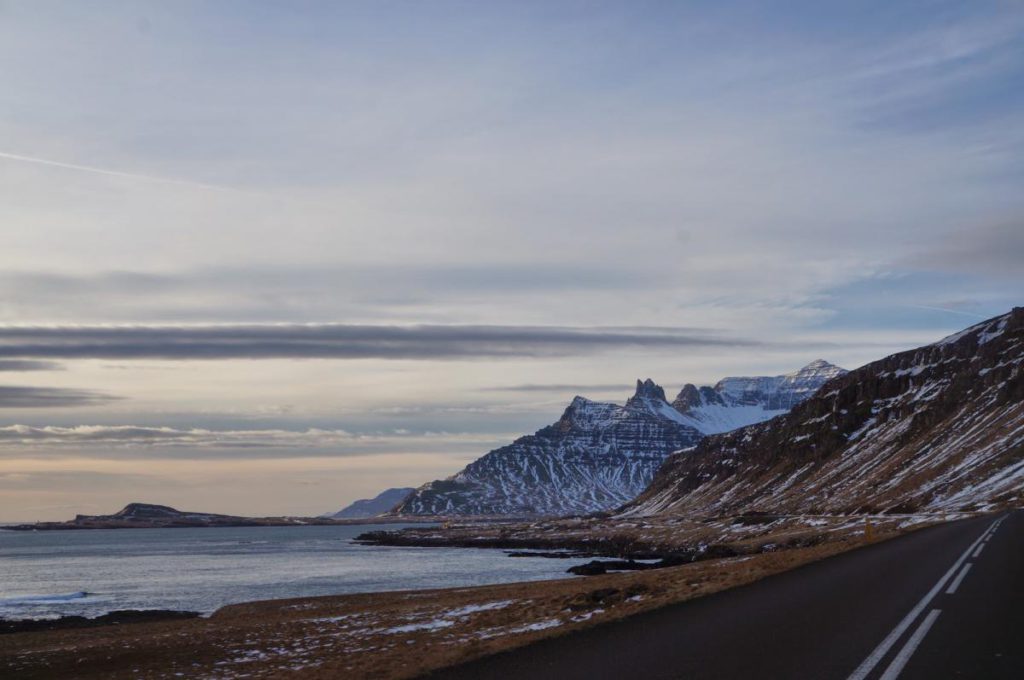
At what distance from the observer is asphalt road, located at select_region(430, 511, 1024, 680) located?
1413 cm

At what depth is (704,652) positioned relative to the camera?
16.1 metres

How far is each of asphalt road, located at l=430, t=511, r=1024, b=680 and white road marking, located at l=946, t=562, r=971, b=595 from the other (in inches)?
1.1

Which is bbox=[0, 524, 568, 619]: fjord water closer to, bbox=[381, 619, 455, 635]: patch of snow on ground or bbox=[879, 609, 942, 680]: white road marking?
bbox=[381, 619, 455, 635]: patch of snow on ground

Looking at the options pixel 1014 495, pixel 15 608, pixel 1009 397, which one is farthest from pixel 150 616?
pixel 1009 397

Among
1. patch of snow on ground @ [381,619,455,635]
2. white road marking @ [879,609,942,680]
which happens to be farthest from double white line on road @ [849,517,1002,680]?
patch of snow on ground @ [381,619,455,635]

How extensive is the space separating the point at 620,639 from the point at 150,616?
5496 centimetres

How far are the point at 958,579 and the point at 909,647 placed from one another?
12390 millimetres

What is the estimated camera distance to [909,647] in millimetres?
15320

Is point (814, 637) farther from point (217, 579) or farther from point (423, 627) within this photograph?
point (217, 579)

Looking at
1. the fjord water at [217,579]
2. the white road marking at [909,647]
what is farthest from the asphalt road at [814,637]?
the fjord water at [217,579]

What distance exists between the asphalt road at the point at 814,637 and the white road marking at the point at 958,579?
27 millimetres

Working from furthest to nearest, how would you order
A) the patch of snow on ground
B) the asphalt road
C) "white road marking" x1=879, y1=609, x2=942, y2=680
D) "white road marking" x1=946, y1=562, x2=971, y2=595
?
1. the patch of snow on ground
2. "white road marking" x1=946, y1=562, x2=971, y2=595
3. the asphalt road
4. "white road marking" x1=879, y1=609, x2=942, y2=680

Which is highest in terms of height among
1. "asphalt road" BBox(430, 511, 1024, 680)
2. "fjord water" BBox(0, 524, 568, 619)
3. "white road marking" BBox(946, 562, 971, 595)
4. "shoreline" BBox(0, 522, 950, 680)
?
"asphalt road" BBox(430, 511, 1024, 680)

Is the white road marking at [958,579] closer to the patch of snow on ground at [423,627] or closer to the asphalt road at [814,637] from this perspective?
Result: the asphalt road at [814,637]
